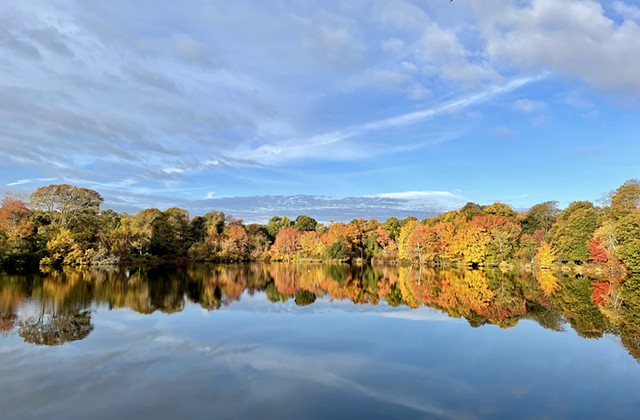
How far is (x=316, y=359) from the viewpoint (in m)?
9.66

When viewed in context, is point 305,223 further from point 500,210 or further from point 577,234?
point 577,234

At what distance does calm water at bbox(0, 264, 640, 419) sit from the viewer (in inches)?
269

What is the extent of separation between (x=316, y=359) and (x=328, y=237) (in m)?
57.1

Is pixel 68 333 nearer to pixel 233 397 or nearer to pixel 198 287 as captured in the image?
pixel 233 397

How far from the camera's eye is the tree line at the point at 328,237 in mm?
37250

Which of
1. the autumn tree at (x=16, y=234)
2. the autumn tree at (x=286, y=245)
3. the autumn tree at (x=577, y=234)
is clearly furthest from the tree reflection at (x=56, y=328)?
the autumn tree at (x=286, y=245)

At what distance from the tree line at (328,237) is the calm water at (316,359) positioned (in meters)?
21.3

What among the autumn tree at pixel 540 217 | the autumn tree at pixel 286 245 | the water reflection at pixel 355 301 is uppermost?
the autumn tree at pixel 540 217

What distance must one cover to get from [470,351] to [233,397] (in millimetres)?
6247

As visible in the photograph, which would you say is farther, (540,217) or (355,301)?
(540,217)

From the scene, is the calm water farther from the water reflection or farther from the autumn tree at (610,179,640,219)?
the autumn tree at (610,179,640,219)

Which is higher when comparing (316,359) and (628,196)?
(628,196)

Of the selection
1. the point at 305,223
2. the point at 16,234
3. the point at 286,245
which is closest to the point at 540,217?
the point at 286,245

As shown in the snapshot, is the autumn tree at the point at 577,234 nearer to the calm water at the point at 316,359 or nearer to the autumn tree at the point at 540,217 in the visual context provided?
the autumn tree at the point at 540,217
